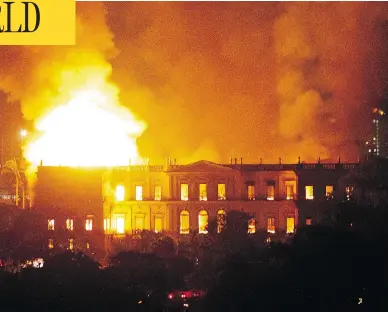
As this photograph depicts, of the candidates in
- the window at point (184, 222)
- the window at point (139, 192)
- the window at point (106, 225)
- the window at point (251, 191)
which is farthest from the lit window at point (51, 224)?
the window at point (251, 191)

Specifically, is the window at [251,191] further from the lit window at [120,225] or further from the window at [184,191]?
the lit window at [120,225]

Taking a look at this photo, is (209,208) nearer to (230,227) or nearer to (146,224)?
(146,224)

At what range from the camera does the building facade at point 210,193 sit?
3083 inches

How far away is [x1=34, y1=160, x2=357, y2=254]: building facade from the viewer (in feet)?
257

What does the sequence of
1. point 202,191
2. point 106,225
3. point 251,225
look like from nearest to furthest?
point 106,225 → point 251,225 → point 202,191

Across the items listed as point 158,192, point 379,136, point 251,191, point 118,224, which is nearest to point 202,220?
point 158,192

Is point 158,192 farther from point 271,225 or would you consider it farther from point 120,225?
point 271,225

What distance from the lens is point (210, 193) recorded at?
7944 cm

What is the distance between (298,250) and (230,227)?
30.5 meters

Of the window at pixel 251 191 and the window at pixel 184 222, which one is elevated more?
the window at pixel 251 191

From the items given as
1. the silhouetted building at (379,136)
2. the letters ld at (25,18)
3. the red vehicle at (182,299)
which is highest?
the silhouetted building at (379,136)

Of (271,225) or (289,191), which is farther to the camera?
(289,191)

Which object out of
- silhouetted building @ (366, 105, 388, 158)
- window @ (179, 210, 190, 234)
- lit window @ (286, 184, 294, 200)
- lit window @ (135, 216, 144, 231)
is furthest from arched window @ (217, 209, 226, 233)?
silhouetted building @ (366, 105, 388, 158)

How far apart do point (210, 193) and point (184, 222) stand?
2825 mm
